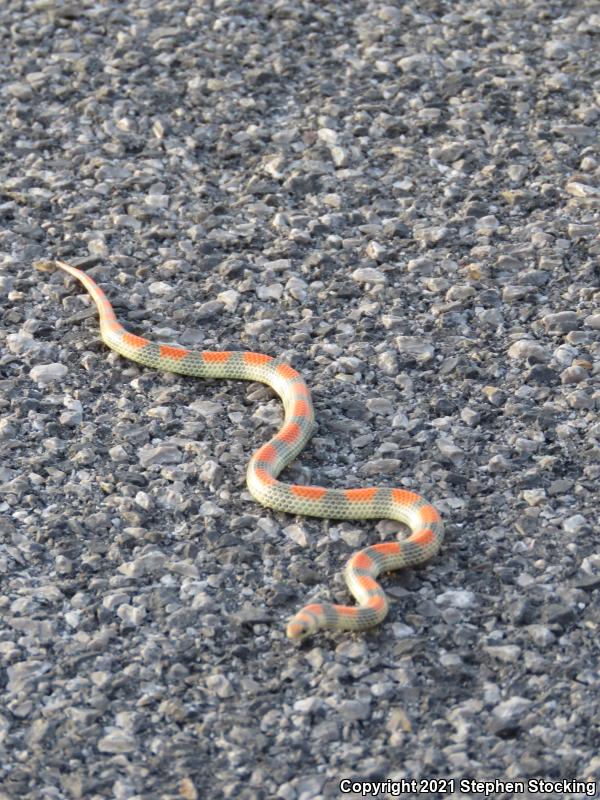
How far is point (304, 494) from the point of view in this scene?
705cm

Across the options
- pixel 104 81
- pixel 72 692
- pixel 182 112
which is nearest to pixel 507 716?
pixel 72 692

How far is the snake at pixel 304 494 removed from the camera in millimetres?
6238

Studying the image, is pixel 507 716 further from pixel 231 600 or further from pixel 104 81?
pixel 104 81

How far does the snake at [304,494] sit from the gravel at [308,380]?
0.09 meters

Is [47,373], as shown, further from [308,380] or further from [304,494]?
[304,494]

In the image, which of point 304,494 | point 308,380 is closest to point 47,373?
point 308,380

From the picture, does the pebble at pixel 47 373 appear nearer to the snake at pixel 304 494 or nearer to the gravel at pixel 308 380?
the gravel at pixel 308 380

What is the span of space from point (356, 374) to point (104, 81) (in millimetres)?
4326

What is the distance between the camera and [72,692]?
19.5 feet

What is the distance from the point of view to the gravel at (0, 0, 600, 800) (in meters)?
5.79

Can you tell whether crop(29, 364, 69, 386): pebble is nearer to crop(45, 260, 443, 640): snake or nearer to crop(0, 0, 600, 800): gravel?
crop(0, 0, 600, 800): gravel

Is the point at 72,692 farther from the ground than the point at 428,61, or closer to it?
closer to it

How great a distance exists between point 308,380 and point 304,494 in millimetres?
1300

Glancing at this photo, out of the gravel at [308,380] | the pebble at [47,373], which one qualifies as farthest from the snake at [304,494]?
the pebble at [47,373]
